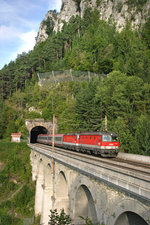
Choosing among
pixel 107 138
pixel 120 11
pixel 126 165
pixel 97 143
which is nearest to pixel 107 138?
pixel 107 138

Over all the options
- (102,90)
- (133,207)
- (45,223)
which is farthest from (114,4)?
(133,207)

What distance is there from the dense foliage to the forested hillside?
1112 centimetres

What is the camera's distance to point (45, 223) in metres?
29.1

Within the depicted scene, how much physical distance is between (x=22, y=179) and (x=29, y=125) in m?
14.6

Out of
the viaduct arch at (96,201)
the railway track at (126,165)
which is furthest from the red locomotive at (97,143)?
the viaduct arch at (96,201)

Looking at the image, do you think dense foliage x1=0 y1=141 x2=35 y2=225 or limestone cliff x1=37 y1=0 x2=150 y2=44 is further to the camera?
limestone cliff x1=37 y1=0 x2=150 y2=44

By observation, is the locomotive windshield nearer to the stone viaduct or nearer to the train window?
the train window

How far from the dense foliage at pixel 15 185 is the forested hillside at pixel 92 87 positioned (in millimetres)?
11117

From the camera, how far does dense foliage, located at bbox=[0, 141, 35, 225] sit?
36781mm

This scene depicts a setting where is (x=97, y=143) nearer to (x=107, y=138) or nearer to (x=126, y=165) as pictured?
(x=107, y=138)

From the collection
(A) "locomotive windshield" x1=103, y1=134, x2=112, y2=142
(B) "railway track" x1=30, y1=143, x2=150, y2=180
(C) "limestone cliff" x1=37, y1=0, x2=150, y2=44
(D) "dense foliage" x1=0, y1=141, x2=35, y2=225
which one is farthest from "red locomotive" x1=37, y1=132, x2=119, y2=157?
(C) "limestone cliff" x1=37, y1=0, x2=150, y2=44

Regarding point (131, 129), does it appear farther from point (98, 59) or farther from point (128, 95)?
point (98, 59)

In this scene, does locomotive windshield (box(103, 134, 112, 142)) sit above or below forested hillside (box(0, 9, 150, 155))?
below

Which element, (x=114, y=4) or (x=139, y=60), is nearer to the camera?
(x=139, y=60)
